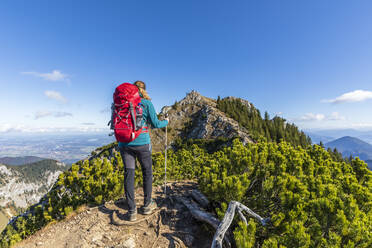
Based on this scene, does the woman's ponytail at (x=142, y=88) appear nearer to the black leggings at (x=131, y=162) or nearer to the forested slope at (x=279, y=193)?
the black leggings at (x=131, y=162)

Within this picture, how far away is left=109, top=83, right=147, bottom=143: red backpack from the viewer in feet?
11.3

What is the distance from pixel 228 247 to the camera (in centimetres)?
281

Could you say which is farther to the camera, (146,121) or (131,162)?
(146,121)

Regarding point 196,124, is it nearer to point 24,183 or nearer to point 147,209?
point 147,209

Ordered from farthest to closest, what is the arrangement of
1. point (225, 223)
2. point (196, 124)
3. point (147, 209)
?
point (196, 124), point (147, 209), point (225, 223)

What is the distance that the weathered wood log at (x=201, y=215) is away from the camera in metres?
3.20

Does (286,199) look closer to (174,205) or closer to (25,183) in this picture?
(174,205)

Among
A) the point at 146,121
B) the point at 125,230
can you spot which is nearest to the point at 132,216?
the point at 125,230

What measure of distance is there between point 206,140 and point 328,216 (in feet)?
123

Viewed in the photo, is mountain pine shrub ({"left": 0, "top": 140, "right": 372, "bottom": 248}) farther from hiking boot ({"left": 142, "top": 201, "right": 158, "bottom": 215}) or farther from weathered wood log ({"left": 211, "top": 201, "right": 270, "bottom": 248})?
hiking boot ({"left": 142, "top": 201, "right": 158, "bottom": 215})

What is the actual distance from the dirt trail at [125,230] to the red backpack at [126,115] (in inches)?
82.1

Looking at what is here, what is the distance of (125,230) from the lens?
3699 mm

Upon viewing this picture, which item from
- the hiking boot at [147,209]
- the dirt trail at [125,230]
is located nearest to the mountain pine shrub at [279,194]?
the dirt trail at [125,230]

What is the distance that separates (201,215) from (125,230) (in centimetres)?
178
